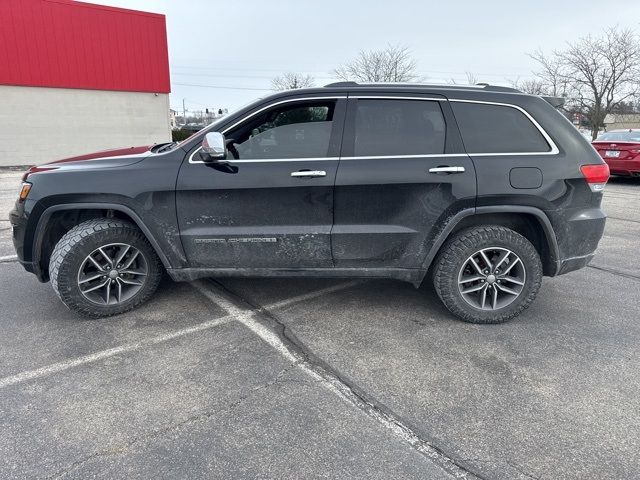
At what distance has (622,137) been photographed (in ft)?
38.5

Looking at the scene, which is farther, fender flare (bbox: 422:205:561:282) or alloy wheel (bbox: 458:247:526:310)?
alloy wheel (bbox: 458:247:526:310)

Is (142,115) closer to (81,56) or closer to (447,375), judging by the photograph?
(81,56)

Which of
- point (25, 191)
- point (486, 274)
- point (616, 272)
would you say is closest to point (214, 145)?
point (25, 191)

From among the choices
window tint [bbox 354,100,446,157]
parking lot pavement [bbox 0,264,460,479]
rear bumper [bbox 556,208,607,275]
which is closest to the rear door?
window tint [bbox 354,100,446,157]

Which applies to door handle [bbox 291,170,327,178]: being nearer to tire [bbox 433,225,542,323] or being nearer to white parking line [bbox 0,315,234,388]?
tire [bbox 433,225,542,323]

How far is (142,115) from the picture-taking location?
880 inches

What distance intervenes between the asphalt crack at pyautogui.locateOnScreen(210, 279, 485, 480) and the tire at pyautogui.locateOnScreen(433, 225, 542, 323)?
122cm

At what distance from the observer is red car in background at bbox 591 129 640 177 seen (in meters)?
11.2

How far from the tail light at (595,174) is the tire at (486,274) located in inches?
26.1

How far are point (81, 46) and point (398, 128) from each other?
848 inches

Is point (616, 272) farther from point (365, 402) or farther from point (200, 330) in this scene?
point (200, 330)

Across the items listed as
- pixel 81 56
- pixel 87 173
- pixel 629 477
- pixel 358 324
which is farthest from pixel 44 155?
pixel 629 477

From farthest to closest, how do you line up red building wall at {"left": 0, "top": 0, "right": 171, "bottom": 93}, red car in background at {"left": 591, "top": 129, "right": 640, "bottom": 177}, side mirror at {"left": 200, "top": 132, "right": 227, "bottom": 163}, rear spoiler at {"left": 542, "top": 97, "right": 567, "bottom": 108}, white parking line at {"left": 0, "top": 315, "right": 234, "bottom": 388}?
red building wall at {"left": 0, "top": 0, "right": 171, "bottom": 93} < red car in background at {"left": 591, "top": 129, "right": 640, "bottom": 177} < rear spoiler at {"left": 542, "top": 97, "right": 567, "bottom": 108} < side mirror at {"left": 200, "top": 132, "right": 227, "bottom": 163} < white parking line at {"left": 0, "top": 315, "right": 234, "bottom": 388}

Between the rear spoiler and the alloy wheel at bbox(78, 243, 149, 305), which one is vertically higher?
the rear spoiler
